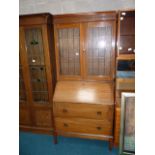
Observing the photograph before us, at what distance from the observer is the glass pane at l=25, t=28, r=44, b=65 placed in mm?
2303

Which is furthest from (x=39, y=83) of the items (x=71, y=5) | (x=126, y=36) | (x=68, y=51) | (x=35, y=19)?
(x=126, y=36)

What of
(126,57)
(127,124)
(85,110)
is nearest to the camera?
(127,124)

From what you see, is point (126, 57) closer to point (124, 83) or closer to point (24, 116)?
point (124, 83)

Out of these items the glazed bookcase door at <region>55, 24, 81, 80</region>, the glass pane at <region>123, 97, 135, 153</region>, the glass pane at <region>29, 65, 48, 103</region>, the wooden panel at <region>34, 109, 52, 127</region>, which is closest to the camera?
the glass pane at <region>123, 97, 135, 153</region>

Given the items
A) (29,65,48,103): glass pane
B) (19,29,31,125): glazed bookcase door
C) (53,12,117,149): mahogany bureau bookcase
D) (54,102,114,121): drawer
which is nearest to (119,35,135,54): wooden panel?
(53,12,117,149): mahogany bureau bookcase

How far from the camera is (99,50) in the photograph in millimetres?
2252

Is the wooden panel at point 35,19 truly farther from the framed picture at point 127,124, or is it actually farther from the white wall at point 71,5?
the framed picture at point 127,124

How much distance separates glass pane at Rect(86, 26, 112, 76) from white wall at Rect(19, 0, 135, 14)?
0.50 m

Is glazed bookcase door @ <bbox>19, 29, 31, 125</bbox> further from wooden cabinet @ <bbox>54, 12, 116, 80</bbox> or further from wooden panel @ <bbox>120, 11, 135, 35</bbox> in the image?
wooden panel @ <bbox>120, 11, 135, 35</bbox>

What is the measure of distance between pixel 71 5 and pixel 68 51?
2.78 ft

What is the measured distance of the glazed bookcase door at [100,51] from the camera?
216 centimetres
